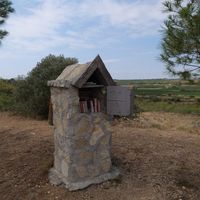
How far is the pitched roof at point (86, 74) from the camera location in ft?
13.4

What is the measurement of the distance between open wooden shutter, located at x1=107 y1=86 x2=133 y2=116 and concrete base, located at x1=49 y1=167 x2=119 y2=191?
2.65ft

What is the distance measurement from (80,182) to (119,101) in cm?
110

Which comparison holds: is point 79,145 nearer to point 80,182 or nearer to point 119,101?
point 80,182

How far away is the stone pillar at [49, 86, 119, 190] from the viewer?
13.9ft

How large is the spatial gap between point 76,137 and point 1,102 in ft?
23.4

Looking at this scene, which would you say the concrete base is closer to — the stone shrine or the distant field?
the stone shrine

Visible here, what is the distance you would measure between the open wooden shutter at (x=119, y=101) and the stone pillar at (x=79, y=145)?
184 mm

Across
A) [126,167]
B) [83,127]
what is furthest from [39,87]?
[83,127]

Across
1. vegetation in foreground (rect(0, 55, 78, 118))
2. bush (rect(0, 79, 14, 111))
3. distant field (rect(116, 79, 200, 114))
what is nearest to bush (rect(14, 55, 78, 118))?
vegetation in foreground (rect(0, 55, 78, 118))

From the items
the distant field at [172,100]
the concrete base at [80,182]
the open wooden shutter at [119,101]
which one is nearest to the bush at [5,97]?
the distant field at [172,100]

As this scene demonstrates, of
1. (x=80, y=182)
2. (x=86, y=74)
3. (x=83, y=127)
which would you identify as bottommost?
(x=80, y=182)

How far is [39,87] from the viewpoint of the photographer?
855 centimetres

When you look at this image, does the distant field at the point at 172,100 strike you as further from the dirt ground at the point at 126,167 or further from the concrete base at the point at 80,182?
the concrete base at the point at 80,182

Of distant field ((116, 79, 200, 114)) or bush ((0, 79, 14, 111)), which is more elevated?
bush ((0, 79, 14, 111))
